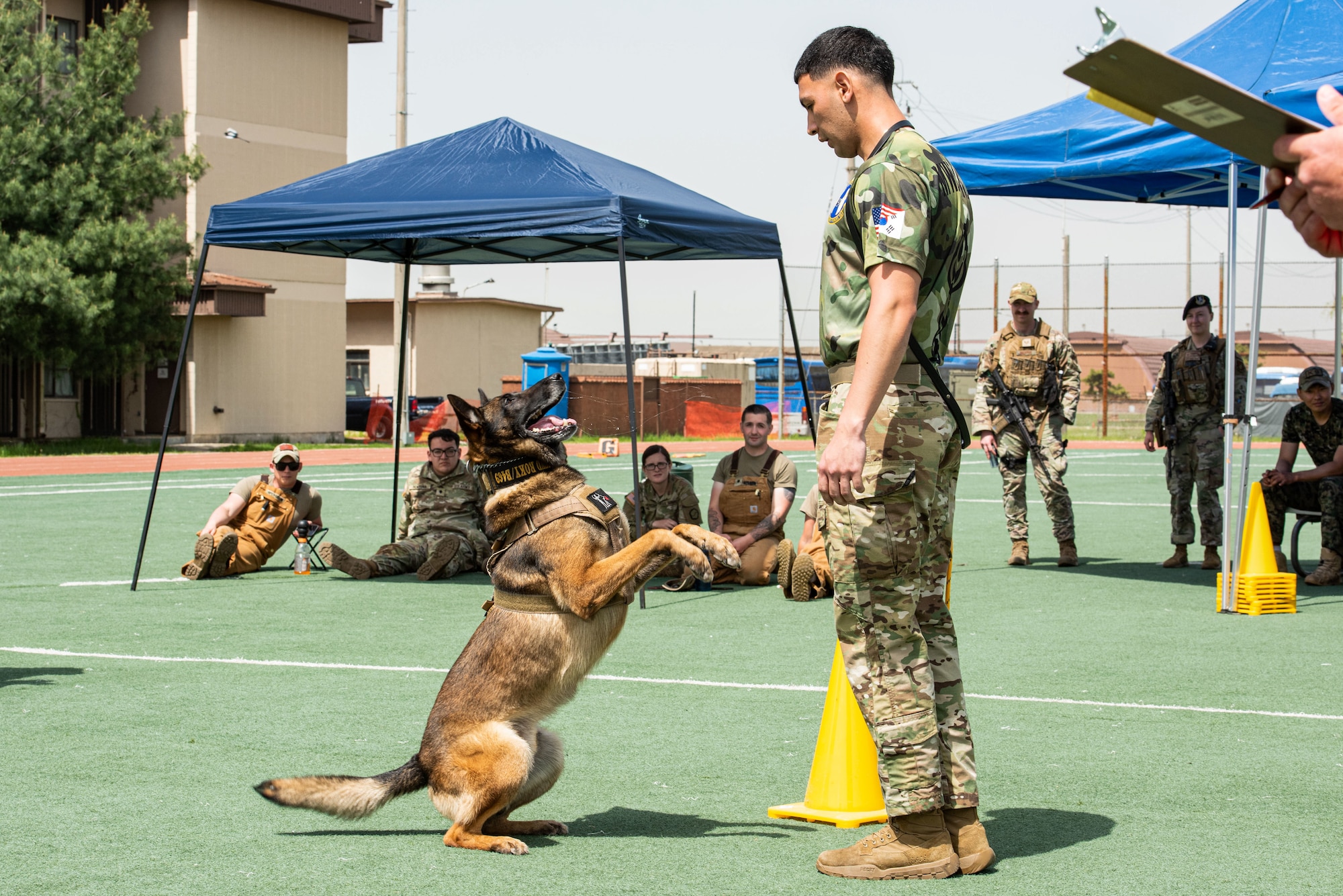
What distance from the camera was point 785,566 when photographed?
9.70 m

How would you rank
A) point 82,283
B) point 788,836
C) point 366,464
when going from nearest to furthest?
point 788,836, point 366,464, point 82,283

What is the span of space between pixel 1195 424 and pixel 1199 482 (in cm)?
49

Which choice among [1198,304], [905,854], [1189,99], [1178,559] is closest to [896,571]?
[905,854]

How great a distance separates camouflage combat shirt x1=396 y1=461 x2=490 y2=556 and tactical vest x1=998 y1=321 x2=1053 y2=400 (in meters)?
4.69

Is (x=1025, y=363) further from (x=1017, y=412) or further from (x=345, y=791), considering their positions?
(x=345, y=791)

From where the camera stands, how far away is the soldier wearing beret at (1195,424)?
10.9 meters

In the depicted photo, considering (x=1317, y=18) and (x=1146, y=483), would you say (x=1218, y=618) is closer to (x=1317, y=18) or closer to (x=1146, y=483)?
(x=1317, y=18)

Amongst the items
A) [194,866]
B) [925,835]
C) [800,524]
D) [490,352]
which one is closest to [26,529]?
[800,524]

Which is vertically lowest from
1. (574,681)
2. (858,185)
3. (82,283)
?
(574,681)

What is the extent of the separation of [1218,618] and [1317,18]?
4.27 metres

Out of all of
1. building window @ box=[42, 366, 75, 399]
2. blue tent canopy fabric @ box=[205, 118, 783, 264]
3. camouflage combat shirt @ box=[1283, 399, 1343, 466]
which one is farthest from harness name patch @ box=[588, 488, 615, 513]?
building window @ box=[42, 366, 75, 399]

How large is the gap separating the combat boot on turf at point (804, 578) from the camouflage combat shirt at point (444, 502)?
9.36 feet

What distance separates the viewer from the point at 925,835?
3787mm

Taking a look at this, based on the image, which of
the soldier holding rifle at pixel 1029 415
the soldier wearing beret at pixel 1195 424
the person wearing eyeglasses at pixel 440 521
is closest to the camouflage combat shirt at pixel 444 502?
the person wearing eyeglasses at pixel 440 521
